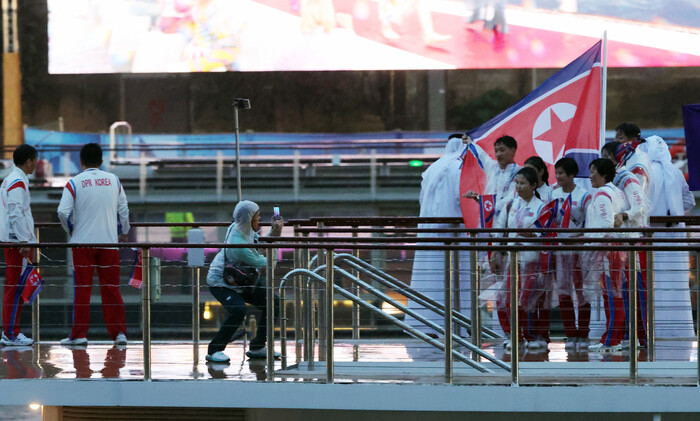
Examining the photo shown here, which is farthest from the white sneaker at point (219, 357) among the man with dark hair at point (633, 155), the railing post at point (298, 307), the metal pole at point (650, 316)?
the man with dark hair at point (633, 155)

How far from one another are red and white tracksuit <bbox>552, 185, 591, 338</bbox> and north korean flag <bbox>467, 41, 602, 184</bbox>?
57 centimetres

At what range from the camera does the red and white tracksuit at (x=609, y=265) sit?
20.2 ft

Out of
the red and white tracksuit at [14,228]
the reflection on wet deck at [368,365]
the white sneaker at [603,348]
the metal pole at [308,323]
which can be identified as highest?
the red and white tracksuit at [14,228]

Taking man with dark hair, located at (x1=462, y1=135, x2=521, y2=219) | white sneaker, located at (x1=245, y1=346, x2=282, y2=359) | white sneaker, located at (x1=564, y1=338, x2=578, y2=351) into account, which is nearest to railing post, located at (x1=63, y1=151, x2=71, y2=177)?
man with dark hair, located at (x1=462, y1=135, x2=521, y2=219)

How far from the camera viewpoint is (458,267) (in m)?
7.64

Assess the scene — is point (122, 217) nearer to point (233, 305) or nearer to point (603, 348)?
point (233, 305)

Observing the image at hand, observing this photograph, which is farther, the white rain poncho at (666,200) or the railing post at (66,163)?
the railing post at (66,163)

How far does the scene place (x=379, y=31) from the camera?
20656 mm

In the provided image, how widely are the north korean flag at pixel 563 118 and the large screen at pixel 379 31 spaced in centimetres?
1270

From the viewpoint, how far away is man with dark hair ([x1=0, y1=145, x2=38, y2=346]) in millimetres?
7250

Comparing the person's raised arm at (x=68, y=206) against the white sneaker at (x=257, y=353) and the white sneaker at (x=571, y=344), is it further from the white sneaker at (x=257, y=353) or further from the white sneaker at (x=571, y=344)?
the white sneaker at (x=571, y=344)

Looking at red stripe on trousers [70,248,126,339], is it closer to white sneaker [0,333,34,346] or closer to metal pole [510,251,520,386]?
white sneaker [0,333,34,346]

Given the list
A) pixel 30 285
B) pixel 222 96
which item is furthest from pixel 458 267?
pixel 222 96

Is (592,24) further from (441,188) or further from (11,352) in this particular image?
(11,352)
